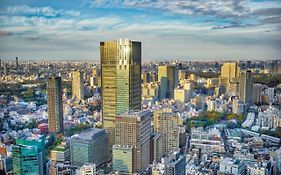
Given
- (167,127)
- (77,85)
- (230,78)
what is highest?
(230,78)

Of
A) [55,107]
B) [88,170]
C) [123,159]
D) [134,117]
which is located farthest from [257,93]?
[55,107]

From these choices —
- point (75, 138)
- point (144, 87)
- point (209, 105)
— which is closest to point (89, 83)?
point (144, 87)

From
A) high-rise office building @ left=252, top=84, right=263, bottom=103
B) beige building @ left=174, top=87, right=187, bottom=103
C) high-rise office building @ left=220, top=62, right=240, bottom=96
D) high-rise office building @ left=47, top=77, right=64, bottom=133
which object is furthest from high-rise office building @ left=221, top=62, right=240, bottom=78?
high-rise office building @ left=47, top=77, right=64, bottom=133

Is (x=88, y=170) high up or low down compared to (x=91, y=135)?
down

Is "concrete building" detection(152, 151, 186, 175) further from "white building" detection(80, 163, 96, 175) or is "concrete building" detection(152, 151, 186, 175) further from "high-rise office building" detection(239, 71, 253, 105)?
"high-rise office building" detection(239, 71, 253, 105)

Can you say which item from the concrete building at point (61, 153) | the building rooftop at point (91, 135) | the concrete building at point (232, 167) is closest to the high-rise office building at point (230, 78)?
the concrete building at point (232, 167)

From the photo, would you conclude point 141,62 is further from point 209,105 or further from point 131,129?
point 209,105

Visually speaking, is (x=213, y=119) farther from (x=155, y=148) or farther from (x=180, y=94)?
(x=155, y=148)

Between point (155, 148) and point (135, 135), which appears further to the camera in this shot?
point (155, 148)
